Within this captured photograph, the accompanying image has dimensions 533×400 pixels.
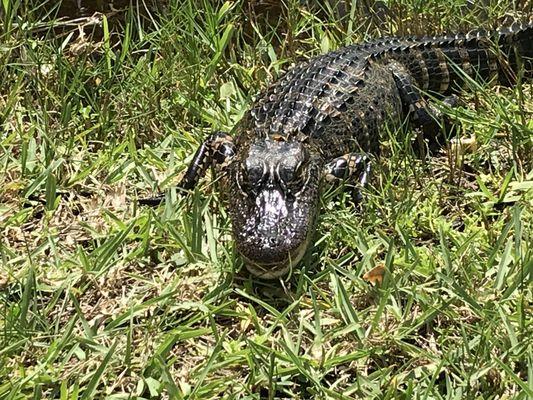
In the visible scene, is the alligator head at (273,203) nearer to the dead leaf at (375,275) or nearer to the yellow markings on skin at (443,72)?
the dead leaf at (375,275)

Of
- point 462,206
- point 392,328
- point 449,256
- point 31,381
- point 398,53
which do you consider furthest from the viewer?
point 398,53

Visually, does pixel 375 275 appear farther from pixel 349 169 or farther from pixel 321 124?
pixel 321 124

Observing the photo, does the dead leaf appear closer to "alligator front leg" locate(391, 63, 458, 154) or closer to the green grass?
the green grass

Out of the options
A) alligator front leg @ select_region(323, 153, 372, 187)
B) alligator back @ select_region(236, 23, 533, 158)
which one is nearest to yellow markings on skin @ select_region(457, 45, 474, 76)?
alligator back @ select_region(236, 23, 533, 158)

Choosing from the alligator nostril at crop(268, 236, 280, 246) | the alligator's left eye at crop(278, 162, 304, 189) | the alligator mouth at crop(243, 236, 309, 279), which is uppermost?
the alligator's left eye at crop(278, 162, 304, 189)

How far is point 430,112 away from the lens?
204 inches

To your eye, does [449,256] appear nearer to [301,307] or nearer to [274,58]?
[301,307]

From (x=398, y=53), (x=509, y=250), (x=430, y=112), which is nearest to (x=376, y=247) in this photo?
(x=509, y=250)

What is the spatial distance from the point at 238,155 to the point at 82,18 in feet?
6.42

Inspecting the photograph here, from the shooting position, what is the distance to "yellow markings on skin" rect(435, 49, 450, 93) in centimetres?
562

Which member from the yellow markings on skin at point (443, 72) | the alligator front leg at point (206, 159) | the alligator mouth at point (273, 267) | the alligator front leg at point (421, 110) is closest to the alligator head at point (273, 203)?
the alligator mouth at point (273, 267)

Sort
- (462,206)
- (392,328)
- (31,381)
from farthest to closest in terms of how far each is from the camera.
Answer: (462,206), (392,328), (31,381)

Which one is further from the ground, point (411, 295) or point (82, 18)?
point (82, 18)

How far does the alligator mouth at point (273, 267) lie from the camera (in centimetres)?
381
